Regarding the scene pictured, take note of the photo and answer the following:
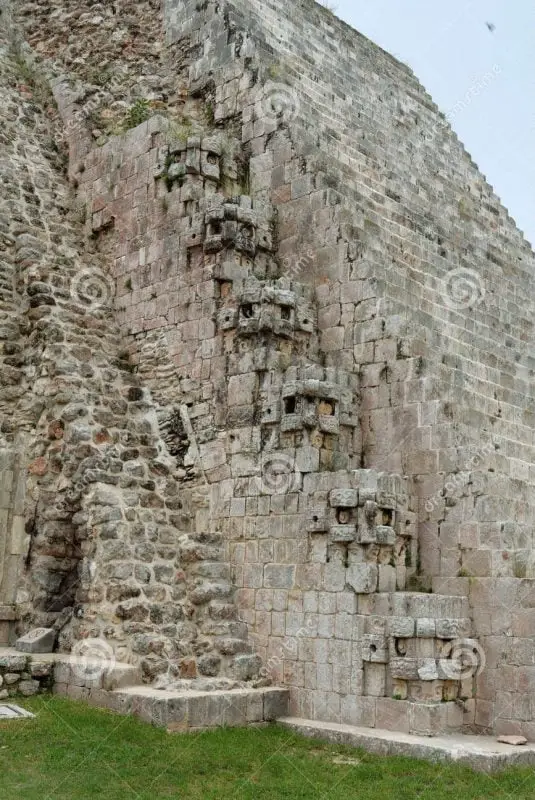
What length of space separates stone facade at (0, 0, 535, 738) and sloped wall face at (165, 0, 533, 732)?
0.15ft

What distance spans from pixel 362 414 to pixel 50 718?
219 inches

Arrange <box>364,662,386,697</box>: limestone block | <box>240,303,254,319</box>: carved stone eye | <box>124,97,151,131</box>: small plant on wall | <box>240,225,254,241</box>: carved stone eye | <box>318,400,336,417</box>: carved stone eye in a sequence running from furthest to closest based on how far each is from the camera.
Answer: <box>124,97,151,131</box>: small plant on wall < <box>240,225,254,241</box>: carved stone eye < <box>240,303,254,319</box>: carved stone eye < <box>318,400,336,417</box>: carved stone eye < <box>364,662,386,697</box>: limestone block

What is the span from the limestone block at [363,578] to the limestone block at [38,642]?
4130mm

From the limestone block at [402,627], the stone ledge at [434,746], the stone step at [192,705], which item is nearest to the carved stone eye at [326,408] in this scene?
the limestone block at [402,627]

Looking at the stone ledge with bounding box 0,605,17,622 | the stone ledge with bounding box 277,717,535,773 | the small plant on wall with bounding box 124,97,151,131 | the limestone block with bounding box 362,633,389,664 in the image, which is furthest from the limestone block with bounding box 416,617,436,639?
the small plant on wall with bounding box 124,97,151,131

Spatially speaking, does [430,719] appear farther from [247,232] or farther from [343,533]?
[247,232]

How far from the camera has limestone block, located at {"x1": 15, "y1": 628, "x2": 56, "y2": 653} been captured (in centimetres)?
1314

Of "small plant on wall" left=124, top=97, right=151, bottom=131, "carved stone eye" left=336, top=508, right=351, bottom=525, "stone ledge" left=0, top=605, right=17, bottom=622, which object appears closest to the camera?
"carved stone eye" left=336, top=508, right=351, bottom=525

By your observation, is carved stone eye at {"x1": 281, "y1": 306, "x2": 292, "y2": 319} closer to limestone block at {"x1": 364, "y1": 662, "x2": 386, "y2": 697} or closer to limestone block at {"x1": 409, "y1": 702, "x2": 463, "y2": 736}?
limestone block at {"x1": 364, "y1": 662, "x2": 386, "y2": 697}

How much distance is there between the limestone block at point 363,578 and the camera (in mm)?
11727

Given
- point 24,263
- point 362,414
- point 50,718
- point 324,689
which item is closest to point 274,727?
point 324,689

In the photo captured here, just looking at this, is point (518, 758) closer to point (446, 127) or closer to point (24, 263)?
point (24, 263)

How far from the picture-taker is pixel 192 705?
11266 millimetres

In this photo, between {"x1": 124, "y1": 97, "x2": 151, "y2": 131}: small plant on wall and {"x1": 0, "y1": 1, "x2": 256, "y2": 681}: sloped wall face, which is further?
{"x1": 124, "y1": 97, "x2": 151, "y2": 131}: small plant on wall
